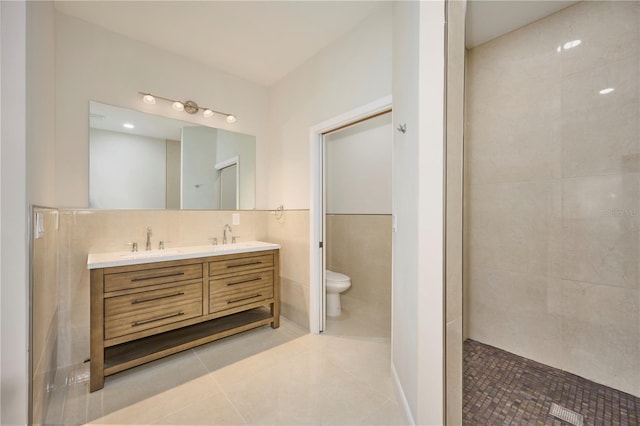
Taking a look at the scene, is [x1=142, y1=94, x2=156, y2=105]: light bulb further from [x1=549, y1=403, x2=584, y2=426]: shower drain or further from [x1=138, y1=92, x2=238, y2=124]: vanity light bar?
[x1=549, y1=403, x2=584, y2=426]: shower drain

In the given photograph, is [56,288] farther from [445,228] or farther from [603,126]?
[603,126]

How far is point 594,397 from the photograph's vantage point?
4.59 feet

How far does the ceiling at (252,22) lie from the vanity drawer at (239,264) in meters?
1.97

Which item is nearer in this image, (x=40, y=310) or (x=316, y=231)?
(x=40, y=310)

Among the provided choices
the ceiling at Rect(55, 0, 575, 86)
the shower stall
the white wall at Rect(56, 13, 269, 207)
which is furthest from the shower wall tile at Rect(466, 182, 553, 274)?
the white wall at Rect(56, 13, 269, 207)

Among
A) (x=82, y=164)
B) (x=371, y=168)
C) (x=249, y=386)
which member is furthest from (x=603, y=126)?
(x=82, y=164)

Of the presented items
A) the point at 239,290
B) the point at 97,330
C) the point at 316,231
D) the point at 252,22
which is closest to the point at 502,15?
the point at 252,22

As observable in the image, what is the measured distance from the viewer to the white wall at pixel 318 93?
77.7 inches

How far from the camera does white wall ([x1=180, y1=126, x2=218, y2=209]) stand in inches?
101

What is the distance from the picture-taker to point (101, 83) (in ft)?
7.02

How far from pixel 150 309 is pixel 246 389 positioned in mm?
909

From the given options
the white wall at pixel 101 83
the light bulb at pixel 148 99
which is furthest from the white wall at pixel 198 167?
Result: the light bulb at pixel 148 99

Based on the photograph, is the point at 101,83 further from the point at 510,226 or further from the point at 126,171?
the point at 510,226

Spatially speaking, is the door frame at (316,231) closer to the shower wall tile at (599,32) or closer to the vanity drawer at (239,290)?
the vanity drawer at (239,290)
